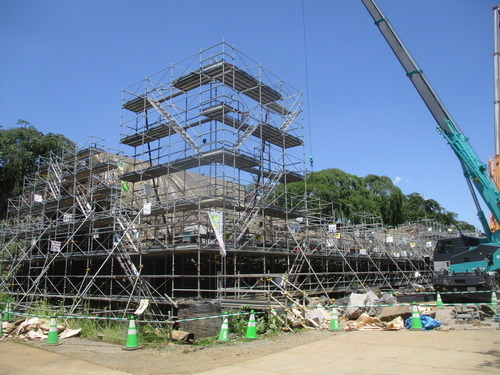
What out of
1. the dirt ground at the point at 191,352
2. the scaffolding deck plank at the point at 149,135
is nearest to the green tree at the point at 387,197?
the scaffolding deck plank at the point at 149,135

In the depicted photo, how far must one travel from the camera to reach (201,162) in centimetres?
1983

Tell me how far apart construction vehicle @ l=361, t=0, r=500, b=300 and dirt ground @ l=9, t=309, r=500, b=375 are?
21.3 feet

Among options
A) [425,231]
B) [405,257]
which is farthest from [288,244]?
[425,231]

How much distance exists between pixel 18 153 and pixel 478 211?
37480 mm

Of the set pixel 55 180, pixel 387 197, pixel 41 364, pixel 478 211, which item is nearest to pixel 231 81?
pixel 478 211

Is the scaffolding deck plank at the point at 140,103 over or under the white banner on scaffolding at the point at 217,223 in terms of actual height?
over

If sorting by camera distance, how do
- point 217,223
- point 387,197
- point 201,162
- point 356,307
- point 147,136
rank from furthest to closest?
1. point 387,197
2. point 147,136
3. point 201,162
4. point 217,223
5. point 356,307

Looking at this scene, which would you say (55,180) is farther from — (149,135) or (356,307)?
(356,307)

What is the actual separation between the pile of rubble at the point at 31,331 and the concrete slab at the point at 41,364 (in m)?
1.83

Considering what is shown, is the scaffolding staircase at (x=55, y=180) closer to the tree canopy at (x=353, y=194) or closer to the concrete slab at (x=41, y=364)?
the concrete slab at (x=41, y=364)

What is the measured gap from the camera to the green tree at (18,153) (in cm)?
3806

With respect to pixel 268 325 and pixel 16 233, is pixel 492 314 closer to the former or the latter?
pixel 268 325

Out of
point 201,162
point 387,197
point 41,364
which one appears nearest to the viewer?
point 41,364

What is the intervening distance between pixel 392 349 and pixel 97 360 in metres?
6.55
